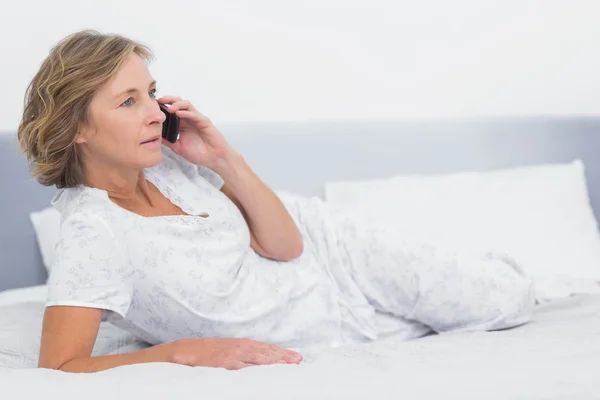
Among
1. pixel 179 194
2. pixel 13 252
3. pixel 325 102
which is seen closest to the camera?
pixel 179 194

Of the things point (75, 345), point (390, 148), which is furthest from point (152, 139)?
point (390, 148)

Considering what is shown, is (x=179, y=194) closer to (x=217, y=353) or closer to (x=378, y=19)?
(x=217, y=353)

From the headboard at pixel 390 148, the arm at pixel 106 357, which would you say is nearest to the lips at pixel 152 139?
the arm at pixel 106 357

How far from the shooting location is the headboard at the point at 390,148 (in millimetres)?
2422

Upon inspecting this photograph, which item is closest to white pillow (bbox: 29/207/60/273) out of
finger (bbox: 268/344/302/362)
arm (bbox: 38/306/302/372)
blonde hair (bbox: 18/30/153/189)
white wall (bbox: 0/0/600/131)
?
white wall (bbox: 0/0/600/131)

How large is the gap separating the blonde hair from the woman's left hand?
0.74ft

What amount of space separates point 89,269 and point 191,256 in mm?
212

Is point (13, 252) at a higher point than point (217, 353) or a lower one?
lower

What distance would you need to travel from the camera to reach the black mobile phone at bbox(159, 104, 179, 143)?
1562 mm

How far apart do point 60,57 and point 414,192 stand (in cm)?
128

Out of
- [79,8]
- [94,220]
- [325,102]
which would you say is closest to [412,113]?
[325,102]

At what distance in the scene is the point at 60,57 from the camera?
4.58 feet

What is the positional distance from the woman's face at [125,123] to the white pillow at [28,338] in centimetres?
39

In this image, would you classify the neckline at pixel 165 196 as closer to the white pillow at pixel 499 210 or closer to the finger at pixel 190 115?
the finger at pixel 190 115
